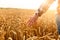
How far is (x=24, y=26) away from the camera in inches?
73.7

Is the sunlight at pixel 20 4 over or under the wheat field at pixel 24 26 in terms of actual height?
over

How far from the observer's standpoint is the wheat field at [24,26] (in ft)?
6.07

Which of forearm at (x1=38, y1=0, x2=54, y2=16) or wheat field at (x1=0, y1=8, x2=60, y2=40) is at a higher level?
forearm at (x1=38, y1=0, x2=54, y2=16)

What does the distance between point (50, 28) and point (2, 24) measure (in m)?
0.53

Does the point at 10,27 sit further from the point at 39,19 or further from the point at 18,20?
the point at 39,19

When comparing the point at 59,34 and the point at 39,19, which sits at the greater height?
the point at 39,19

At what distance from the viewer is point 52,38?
72.6 inches

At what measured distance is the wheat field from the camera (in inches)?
72.8

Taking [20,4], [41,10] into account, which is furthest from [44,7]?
[20,4]

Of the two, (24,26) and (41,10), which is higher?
(41,10)

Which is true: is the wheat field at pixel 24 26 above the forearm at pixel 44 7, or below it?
below

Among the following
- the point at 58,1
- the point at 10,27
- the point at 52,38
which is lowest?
the point at 52,38

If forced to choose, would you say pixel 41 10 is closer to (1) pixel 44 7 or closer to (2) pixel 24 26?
(1) pixel 44 7

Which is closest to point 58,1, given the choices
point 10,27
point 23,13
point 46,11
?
point 46,11
